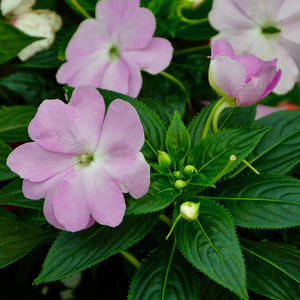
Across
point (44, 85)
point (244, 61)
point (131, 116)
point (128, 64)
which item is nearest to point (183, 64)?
point (128, 64)

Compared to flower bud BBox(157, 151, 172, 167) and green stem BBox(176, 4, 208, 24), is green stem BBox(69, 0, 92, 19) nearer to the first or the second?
green stem BBox(176, 4, 208, 24)

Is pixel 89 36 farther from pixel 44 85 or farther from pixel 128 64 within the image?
pixel 44 85

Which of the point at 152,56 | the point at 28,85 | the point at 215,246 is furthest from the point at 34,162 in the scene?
the point at 28,85

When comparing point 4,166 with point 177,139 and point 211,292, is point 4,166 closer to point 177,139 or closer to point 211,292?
point 177,139

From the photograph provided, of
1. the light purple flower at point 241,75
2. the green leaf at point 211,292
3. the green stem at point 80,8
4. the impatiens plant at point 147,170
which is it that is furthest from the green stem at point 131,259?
the green stem at point 80,8

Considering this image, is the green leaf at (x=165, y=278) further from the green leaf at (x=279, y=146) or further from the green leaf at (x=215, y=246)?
the green leaf at (x=279, y=146)

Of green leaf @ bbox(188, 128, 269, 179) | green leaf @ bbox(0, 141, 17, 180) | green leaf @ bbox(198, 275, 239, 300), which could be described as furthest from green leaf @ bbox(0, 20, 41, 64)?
green leaf @ bbox(198, 275, 239, 300)
